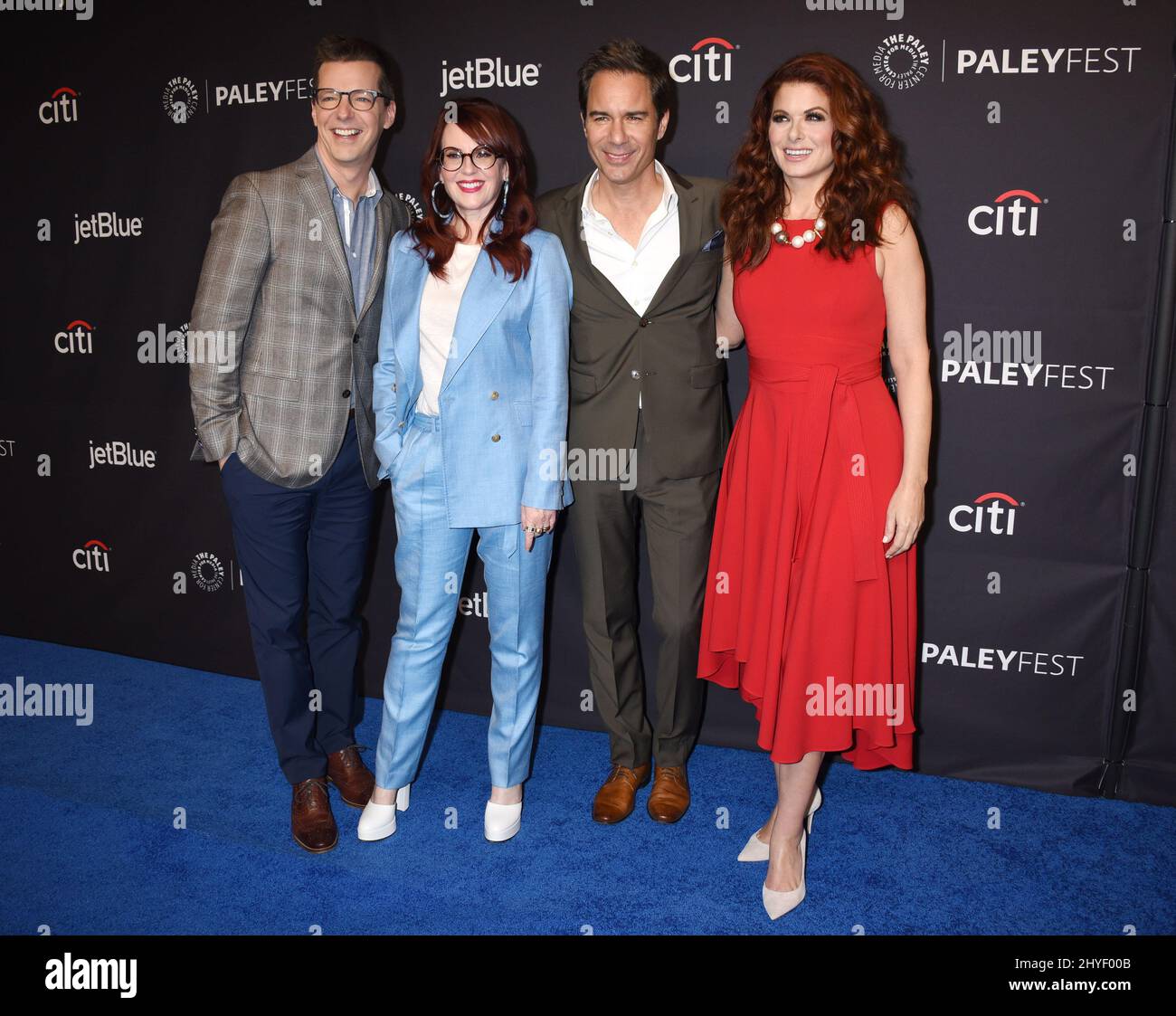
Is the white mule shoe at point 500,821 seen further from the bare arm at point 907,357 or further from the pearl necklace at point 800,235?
the pearl necklace at point 800,235

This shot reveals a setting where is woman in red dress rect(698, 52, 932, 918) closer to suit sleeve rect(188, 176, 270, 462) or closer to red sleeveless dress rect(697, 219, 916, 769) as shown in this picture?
red sleeveless dress rect(697, 219, 916, 769)

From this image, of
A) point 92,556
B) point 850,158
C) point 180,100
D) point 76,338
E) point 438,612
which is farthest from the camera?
point 92,556

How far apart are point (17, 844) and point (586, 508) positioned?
6.02ft

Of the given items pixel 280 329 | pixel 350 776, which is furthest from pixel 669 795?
pixel 280 329

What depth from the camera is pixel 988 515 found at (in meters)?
3.01

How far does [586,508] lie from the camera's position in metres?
2.74

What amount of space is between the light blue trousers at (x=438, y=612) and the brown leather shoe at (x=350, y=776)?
221mm

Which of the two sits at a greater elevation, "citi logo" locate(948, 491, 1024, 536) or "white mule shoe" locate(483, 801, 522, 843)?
"citi logo" locate(948, 491, 1024, 536)

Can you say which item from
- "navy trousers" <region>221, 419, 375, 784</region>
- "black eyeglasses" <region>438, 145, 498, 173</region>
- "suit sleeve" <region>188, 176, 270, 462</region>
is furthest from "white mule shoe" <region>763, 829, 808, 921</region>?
"black eyeglasses" <region>438, 145, 498, 173</region>

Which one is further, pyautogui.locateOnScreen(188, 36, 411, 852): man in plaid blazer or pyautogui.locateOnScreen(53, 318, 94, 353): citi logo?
pyautogui.locateOnScreen(53, 318, 94, 353): citi logo

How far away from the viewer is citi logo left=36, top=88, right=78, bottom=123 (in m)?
3.77

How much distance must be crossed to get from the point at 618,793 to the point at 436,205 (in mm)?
1722

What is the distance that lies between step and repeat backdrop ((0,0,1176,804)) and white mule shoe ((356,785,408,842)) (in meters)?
0.89

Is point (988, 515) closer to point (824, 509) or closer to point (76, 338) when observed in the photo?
point (824, 509)
